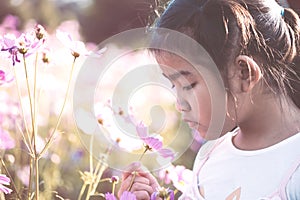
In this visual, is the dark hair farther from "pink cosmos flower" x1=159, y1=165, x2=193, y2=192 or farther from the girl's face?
"pink cosmos flower" x1=159, y1=165, x2=193, y2=192

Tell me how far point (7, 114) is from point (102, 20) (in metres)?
1.37

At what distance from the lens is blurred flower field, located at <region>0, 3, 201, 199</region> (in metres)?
1.24

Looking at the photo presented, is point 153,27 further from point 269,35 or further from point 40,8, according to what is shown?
point 40,8

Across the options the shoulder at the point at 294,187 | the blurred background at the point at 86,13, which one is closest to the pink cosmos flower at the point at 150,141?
the shoulder at the point at 294,187

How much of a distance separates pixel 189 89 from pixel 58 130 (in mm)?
233

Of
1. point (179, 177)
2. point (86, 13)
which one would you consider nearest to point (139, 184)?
point (179, 177)

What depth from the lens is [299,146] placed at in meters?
1.37

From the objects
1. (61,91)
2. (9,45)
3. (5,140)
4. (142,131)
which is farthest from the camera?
(61,91)

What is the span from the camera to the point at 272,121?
4.62 ft

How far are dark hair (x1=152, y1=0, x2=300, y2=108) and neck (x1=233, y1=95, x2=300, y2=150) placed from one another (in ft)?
0.08

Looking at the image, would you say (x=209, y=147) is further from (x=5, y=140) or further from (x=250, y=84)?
(x=5, y=140)

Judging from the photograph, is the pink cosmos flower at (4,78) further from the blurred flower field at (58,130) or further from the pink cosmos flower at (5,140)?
the pink cosmos flower at (5,140)

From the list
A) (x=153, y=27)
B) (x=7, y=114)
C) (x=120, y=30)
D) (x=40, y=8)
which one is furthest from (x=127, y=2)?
(x=153, y=27)

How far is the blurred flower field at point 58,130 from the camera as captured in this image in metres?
1.24
